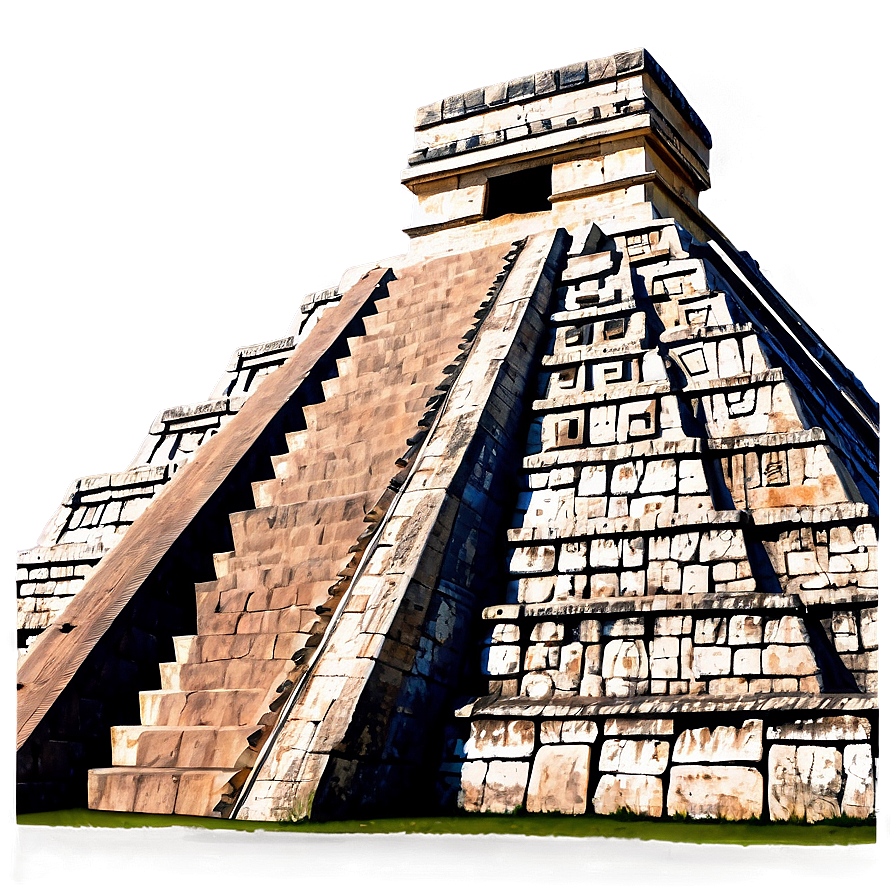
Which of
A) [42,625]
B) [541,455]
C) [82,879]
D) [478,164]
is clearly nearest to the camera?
[82,879]

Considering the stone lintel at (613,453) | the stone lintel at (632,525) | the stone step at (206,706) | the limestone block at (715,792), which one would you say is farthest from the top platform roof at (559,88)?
the limestone block at (715,792)

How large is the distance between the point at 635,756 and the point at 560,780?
0.54m

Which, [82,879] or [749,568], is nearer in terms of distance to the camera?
[82,879]

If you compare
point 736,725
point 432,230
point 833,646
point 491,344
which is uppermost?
point 432,230

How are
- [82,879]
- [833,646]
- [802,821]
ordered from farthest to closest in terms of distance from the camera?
1. [833,646]
2. [802,821]
3. [82,879]

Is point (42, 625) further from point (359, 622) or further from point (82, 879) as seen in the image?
point (82, 879)

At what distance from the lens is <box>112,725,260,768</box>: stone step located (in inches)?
309

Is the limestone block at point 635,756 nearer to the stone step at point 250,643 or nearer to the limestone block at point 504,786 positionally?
the limestone block at point 504,786

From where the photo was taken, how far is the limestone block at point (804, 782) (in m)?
6.68

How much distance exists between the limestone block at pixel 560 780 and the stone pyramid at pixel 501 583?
2 cm

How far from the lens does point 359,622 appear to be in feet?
26.1

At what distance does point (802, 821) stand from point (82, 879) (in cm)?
419

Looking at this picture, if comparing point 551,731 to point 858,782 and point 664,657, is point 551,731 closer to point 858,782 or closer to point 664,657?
point 664,657

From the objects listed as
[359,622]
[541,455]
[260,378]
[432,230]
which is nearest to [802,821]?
[359,622]
